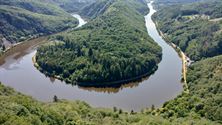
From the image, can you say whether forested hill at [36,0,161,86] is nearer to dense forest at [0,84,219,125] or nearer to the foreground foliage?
the foreground foliage

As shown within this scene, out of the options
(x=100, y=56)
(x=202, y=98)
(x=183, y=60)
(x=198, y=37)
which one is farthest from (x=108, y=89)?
(x=198, y=37)

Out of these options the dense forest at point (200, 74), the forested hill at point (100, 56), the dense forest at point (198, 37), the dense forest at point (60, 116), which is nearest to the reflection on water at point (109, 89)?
the forested hill at point (100, 56)

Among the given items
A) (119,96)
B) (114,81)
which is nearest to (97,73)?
(114,81)

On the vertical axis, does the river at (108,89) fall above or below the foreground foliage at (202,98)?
below

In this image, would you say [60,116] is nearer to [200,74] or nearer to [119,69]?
[119,69]

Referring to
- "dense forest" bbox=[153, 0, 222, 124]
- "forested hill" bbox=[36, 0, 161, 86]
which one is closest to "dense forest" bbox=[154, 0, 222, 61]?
"dense forest" bbox=[153, 0, 222, 124]

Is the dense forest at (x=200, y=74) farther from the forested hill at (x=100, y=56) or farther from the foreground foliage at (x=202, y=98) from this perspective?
the forested hill at (x=100, y=56)
